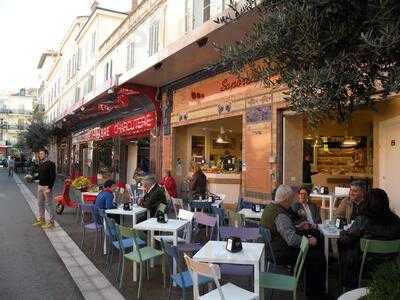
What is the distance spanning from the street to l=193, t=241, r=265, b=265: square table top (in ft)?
6.61

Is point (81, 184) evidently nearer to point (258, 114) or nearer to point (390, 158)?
point (258, 114)

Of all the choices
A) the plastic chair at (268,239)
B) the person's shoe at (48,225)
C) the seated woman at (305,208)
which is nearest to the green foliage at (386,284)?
the plastic chair at (268,239)

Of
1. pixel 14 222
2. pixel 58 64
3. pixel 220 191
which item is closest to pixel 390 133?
pixel 220 191

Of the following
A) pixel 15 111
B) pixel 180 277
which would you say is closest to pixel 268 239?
pixel 180 277

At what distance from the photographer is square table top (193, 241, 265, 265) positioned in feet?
14.8

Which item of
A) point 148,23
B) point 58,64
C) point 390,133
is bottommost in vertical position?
point 390,133

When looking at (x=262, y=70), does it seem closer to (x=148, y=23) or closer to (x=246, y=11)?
(x=246, y=11)

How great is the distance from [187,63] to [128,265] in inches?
305

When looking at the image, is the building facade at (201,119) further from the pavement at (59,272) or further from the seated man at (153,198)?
the pavement at (59,272)

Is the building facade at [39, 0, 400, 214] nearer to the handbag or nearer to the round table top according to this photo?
the handbag

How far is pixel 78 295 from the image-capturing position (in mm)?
5852

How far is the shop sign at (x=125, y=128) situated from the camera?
18484 mm

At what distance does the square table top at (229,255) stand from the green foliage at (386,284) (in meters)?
1.32

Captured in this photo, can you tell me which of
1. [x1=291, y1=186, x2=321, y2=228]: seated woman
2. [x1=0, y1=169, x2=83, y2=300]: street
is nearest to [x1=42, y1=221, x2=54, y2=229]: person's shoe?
[x1=0, y1=169, x2=83, y2=300]: street
